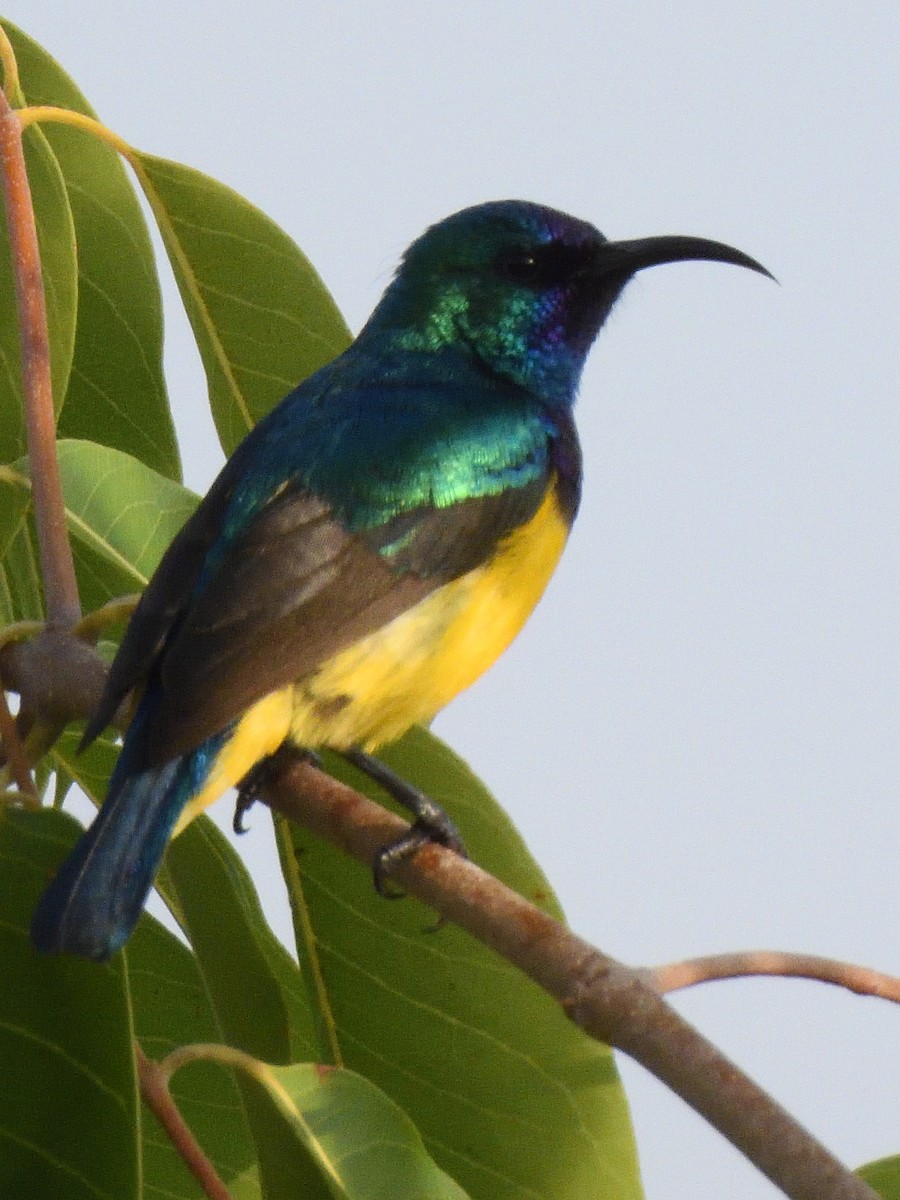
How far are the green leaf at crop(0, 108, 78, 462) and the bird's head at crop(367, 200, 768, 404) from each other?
958 mm

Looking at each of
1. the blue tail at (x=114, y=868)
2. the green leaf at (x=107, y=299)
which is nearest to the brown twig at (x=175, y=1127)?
the blue tail at (x=114, y=868)

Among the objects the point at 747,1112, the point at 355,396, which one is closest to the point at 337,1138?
the point at 747,1112

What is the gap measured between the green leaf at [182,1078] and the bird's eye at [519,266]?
5.54 ft

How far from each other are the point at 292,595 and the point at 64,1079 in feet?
2.93

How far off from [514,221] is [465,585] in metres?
1.15

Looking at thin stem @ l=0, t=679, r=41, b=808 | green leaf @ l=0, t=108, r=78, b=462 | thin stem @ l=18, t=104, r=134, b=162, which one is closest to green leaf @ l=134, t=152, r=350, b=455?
thin stem @ l=18, t=104, r=134, b=162

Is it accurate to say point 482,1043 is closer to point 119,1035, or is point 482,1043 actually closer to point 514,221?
point 119,1035

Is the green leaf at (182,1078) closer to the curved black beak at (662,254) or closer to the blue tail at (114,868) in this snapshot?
the blue tail at (114,868)

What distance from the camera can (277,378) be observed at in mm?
3910

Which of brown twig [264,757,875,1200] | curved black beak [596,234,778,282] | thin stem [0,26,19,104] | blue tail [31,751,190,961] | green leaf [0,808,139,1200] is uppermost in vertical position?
curved black beak [596,234,778,282]

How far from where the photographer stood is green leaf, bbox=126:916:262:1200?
322 centimetres

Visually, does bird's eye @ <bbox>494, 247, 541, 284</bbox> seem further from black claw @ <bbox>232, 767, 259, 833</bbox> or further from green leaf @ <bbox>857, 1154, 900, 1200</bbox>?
green leaf @ <bbox>857, 1154, 900, 1200</bbox>

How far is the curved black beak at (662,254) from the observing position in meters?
4.23

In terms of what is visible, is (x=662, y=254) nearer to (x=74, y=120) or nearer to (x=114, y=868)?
(x=74, y=120)
